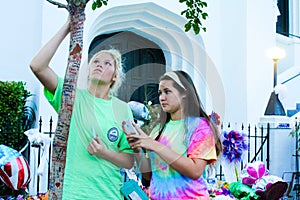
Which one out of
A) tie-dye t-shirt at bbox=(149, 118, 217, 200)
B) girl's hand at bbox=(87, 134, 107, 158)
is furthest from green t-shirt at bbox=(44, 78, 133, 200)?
tie-dye t-shirt at bbox=(149, 118, 217, 200)

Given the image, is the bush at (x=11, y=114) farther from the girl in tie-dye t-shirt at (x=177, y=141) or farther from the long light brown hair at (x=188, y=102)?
the long light brown hair at (x=188, y=102)

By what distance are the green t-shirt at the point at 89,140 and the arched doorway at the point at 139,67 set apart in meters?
0.05

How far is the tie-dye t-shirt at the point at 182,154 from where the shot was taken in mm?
1134

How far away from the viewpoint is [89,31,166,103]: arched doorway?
933mm

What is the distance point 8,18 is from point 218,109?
427cm

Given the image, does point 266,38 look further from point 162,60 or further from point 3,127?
point 162,60

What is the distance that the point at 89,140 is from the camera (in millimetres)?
1135

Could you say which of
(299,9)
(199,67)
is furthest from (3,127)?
(299,9)

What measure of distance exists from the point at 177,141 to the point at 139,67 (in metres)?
0.30

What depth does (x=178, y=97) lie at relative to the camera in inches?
44.5

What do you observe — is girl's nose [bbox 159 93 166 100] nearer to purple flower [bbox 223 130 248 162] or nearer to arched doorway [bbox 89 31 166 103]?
arched doorway [bbox 89 31 166 103]

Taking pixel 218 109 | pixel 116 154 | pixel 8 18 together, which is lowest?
pixel 116 154

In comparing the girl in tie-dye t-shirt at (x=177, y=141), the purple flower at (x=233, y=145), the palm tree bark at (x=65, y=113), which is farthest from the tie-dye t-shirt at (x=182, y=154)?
the purple flower at (x=233, y=145)

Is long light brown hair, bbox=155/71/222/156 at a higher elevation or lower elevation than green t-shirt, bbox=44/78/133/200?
higher
